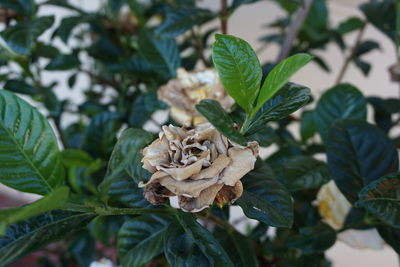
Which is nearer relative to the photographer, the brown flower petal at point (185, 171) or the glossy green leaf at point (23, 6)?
the brown flower petal at point (185, 171)

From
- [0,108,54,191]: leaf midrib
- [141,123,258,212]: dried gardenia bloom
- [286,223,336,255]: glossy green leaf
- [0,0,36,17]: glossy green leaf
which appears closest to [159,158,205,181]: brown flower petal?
[141,123,258,212]: dried gardenia bloom

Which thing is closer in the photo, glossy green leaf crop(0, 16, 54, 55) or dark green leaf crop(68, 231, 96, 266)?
glossy green leaf crop(0, 16, 54, 55)

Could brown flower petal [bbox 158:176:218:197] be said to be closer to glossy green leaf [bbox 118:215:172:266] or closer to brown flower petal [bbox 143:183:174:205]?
brown flower petal [bbox 143:183:174:205]

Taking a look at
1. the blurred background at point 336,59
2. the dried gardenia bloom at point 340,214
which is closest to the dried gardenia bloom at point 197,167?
the dried gardenia bloom at point 340,214

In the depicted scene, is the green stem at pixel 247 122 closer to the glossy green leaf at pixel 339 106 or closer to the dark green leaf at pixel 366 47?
the glossy green leaf at pixel 339 106

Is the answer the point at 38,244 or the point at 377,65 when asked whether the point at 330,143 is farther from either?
the point at 377,65

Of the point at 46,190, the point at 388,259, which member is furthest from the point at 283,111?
the point at 388,259
